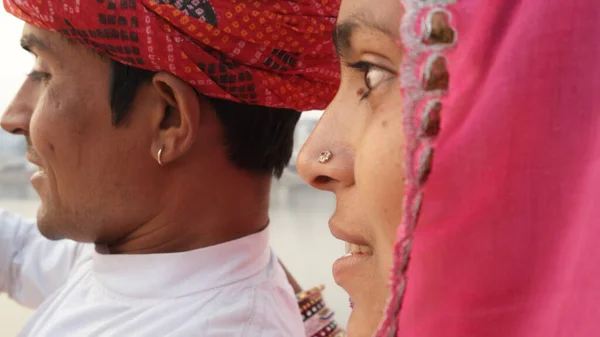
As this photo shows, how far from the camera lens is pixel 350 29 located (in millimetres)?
590

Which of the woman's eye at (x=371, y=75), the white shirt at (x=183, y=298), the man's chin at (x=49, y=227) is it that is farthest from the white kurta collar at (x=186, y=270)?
the woman's eye at (x=371, y=75)

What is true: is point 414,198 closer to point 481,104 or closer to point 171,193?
point 481,104

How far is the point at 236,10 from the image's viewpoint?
2.98ft

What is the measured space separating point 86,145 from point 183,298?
286mm

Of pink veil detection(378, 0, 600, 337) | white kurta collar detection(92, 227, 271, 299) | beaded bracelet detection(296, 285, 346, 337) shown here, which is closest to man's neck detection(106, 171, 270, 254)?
white kurta collar detection(92, 227, 271, 299)

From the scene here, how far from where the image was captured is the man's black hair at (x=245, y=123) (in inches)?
38.3

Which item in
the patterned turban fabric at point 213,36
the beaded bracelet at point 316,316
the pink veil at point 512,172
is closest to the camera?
the pink veil at point 512,172

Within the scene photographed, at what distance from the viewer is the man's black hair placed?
972mm

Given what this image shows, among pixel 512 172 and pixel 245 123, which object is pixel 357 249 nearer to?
pixel 512 172

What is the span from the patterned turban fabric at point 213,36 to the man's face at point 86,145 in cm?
4

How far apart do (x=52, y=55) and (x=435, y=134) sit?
0.74 metres

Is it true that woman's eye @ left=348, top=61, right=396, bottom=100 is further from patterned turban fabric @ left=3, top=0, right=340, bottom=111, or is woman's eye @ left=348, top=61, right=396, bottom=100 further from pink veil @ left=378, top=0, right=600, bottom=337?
patterned turban fabric @ left=3, top=0, right=340, bottom=111

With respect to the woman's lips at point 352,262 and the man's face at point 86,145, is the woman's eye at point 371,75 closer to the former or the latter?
the woman's lips at point 352,262

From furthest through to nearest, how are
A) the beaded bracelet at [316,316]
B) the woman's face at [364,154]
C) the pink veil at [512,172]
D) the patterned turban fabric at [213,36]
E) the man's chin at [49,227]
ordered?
the beaded bracelet at [316,316] < the man's chin at [49,227] < the patterned turban fabric at [213,36] < the woman's face at [364,154] < the pink veil at [512,172]
